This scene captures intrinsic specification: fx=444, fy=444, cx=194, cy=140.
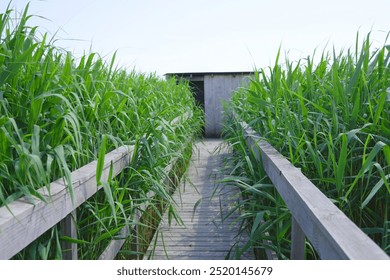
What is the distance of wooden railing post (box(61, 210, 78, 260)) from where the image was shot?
69.4 inches

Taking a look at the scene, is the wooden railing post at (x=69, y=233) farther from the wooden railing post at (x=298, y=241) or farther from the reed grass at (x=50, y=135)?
the wooden railing post at (x=298, y=241)

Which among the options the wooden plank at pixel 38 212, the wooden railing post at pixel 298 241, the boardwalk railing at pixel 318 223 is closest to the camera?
the boardwalk railing at pixel 318 223

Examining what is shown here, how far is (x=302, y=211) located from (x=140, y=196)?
1.21 meters

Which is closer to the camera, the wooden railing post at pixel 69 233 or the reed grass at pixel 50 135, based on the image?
the reed grass at pixel 50 135

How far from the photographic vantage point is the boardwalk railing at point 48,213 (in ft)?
4.26

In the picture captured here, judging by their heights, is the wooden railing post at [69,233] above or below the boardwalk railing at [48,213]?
below

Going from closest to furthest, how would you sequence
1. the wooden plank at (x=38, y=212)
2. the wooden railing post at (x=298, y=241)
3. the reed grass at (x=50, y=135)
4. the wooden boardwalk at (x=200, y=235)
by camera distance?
the wooden plank at (x=38, y=212), the reed grass at (x=50, y=135), the wooden railing post at (x=298, y=241), the wooden boardwalk at (x=200, y=235)

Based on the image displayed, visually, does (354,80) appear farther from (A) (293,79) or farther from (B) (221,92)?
(B) (221,92)

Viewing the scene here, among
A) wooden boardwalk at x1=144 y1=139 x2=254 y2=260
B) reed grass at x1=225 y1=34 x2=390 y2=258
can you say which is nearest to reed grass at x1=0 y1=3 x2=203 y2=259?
wooden boardwalk at x1=144 y1=139 x2=254 y2=260

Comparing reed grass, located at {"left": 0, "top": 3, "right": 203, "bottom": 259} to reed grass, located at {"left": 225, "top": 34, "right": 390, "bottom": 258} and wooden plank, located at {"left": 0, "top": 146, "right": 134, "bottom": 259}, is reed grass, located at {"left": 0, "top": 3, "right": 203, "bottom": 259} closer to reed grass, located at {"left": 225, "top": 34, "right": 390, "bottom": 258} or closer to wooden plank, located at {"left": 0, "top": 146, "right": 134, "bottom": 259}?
wooden plank, located at {"left": 0, "top": 146, "right": 134, "bottom": 259}

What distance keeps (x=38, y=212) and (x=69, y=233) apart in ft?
1.13

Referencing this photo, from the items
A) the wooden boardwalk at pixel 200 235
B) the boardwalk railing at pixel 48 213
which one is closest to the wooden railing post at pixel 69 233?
the boardwalk railing at pixel 48 213

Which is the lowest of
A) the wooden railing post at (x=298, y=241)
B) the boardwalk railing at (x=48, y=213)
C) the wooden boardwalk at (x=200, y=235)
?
the wooden boardwalk at (x=200, y=235)

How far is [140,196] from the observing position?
2500mm
